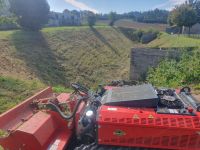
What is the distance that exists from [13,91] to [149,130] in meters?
7.58

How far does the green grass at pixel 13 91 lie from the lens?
9.46 metres

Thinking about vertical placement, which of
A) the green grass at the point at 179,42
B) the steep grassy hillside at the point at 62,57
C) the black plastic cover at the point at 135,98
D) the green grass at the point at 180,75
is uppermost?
the black plastic cover at the point at 135,98

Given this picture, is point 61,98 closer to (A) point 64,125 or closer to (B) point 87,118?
(A) point 64,125

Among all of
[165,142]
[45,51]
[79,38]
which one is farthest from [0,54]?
[165,142]

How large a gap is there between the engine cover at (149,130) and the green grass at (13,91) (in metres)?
5.55

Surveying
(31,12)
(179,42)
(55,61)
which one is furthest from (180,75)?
(31,12)

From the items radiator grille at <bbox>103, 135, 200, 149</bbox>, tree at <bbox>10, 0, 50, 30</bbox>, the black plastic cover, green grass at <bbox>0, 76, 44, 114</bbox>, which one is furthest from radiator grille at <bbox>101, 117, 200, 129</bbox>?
tree at <bbox>10, 0, 50, 30</bbox>

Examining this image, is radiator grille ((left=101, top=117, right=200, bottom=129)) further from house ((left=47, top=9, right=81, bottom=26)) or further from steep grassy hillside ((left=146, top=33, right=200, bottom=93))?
house ((left=47, top=9, right=81, bottom=26))

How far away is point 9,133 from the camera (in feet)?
13.8

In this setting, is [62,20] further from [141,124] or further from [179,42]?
[141,124]

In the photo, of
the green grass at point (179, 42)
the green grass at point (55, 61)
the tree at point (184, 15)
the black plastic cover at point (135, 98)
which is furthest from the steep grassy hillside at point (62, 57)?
the black plastic cover at point (135, 98)

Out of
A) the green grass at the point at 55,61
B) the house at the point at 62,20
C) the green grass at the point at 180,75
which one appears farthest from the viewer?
the house at the point at 62,20

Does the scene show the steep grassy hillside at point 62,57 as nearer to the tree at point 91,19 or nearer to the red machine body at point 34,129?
the tree at point 91,19

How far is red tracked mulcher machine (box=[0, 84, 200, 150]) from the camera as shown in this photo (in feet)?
13.0
